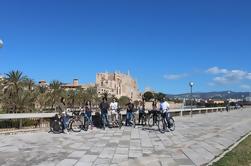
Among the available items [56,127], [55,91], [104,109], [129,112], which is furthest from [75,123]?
[55,91]

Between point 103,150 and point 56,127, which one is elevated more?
point 56,127

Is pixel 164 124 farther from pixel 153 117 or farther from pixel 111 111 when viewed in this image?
pixel 153 117

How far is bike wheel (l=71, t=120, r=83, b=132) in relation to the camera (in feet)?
58.1

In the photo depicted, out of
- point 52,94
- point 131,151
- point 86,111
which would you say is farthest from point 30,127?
point 52,94

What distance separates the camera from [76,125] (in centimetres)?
1800

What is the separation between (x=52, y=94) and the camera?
75.6 metres

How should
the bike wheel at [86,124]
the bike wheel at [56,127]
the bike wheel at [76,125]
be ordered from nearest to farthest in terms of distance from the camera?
the bike wheel at [56,127] → the bike wheel at [76,125] → the bike wheel at [86,124]

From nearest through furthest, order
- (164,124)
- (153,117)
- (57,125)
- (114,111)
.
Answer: (57,125) < (164,124) < (114,111) < (153,117)

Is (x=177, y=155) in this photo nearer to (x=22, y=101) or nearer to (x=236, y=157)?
(x=236, y=157)

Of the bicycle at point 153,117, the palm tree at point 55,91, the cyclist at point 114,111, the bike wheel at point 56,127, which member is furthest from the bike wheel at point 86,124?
the palm tree at point 55,91

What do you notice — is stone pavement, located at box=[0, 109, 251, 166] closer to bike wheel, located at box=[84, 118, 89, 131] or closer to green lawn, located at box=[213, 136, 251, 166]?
green lawn, located at box=[213, 136, 251, 166]

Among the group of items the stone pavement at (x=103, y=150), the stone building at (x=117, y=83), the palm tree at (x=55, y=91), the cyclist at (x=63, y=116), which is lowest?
the stone pavement at (x=103, y=150)

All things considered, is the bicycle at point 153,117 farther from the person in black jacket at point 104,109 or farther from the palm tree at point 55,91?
the palm tree at point 55,91

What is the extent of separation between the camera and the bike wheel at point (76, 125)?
17.7m
